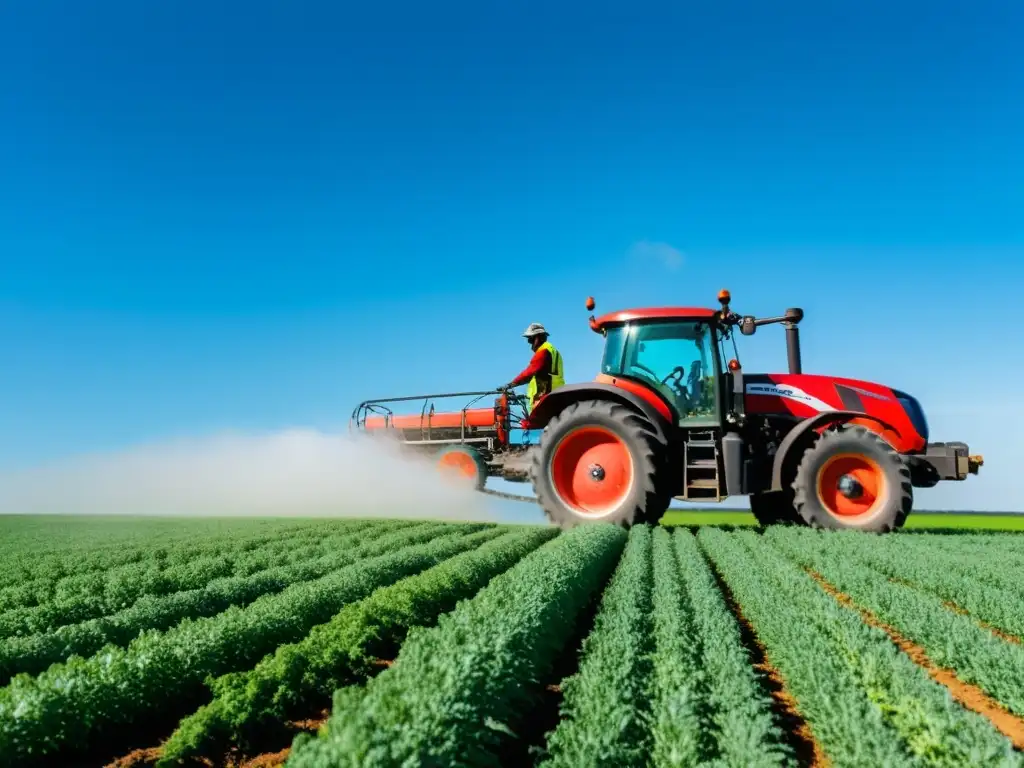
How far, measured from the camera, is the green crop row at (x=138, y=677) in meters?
2.99

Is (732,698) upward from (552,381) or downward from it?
downward

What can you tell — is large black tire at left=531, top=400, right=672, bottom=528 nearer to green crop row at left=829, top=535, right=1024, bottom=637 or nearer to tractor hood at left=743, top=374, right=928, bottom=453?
tractor hood at left=743, top=374, right=928, bottom=453

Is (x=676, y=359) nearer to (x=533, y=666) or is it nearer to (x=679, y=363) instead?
(x=679, y=363)

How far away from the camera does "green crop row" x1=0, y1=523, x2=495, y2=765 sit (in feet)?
9.82

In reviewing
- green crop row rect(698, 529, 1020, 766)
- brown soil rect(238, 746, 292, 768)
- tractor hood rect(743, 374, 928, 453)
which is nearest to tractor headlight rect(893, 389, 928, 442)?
tractor hood rect(743, 374, 928, 453)

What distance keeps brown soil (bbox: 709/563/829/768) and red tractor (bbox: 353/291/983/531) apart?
4.57 m

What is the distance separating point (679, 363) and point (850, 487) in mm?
2503

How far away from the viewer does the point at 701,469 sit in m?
9.23

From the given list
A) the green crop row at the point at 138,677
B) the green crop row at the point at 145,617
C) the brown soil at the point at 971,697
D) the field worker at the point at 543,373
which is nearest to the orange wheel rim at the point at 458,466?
the field worker at the point at 543,373

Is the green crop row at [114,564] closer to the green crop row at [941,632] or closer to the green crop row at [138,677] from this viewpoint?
the green crop row at [138,677]

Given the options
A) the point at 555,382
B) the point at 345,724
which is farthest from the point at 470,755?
the point at 555,382

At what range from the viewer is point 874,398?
9617 mm

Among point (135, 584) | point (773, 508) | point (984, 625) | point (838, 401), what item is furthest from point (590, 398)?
point (135, 584)

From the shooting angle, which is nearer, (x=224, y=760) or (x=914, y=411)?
(x=224, y=760)
